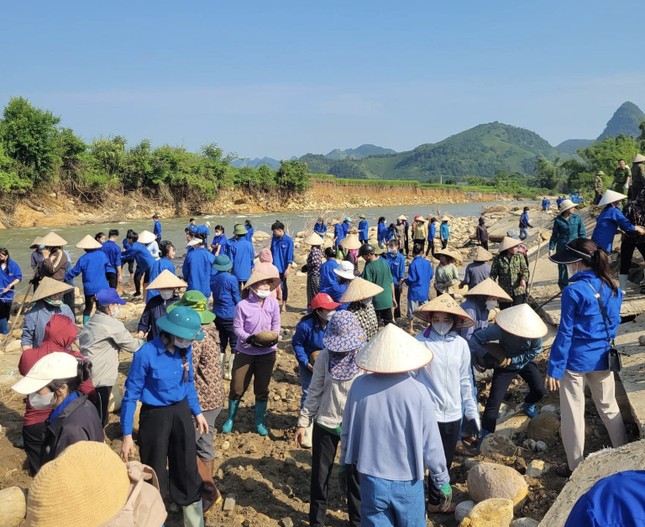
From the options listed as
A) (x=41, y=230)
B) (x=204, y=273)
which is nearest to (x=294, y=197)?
(x=41, y=230)

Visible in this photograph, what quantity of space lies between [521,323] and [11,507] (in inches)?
170

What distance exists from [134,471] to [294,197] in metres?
46.4

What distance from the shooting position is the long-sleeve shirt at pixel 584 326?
3803 mm

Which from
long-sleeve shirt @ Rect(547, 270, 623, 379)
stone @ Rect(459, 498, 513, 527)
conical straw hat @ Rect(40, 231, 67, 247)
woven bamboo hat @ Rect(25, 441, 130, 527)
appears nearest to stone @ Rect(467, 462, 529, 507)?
stone @ Rect(459, 498, 513, 527)

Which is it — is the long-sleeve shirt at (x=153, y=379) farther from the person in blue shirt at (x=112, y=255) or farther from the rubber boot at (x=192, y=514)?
→ the person in blue shirt at (x=112, y=255)

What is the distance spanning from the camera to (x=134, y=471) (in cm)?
215

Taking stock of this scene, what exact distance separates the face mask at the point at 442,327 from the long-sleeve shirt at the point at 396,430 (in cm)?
93

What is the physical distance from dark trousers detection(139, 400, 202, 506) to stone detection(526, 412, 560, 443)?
123 inches

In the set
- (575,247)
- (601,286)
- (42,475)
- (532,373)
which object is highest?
(575,247)

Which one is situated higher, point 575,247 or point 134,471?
point 575,247

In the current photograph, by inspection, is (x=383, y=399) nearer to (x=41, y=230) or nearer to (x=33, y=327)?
(x=33, y=327)

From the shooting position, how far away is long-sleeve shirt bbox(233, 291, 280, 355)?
16.5ft

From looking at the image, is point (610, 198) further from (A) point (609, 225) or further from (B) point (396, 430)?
(B) point (396, 430)

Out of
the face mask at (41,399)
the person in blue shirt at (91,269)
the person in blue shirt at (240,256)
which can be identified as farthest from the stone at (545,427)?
the person in blue shirt at (91,269)
